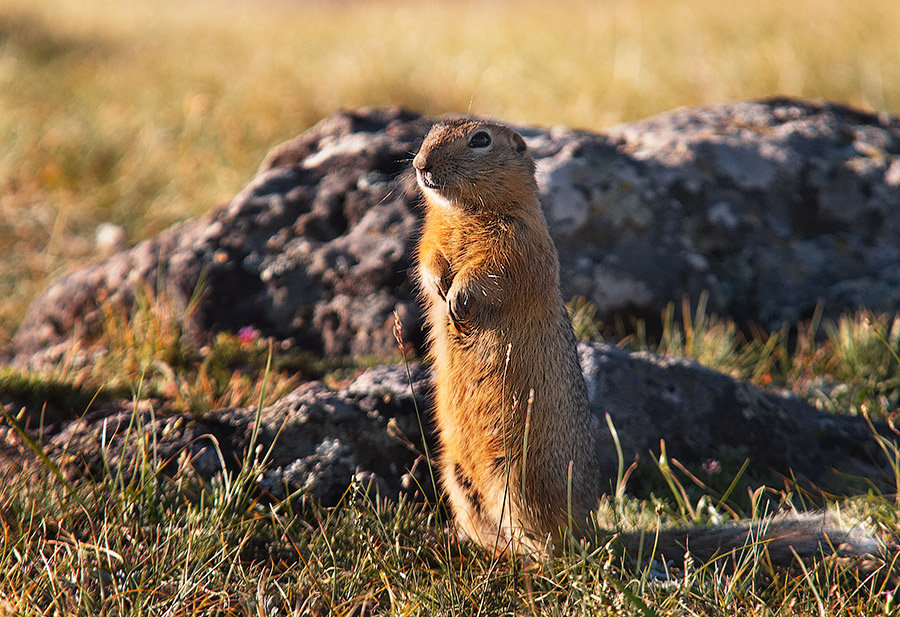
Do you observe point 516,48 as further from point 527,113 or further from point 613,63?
point 527,113

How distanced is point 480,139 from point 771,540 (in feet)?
6.24

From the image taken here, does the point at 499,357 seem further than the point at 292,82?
No

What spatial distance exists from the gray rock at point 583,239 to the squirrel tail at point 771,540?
1.99 metres

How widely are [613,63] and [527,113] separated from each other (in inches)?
62.7

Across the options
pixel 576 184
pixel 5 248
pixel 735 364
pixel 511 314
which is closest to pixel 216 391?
pixel 511 314

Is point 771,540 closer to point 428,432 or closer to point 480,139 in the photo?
point 428,432

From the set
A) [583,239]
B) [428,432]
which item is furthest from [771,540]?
[583,239]

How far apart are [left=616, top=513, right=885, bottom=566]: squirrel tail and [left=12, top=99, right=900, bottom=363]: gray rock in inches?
78.3

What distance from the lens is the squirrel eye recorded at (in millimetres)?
3209

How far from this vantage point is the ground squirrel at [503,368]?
2.99 meters

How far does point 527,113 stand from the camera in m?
8.77

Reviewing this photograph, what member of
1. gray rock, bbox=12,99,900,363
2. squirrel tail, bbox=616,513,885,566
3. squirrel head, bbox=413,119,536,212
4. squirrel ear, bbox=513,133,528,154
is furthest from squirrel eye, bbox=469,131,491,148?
squirrel tail, bbox=616,513,885,566

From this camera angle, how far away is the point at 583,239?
494cm

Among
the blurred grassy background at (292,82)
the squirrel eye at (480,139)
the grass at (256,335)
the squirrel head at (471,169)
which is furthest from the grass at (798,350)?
the blurred grassy background at (292,82)
